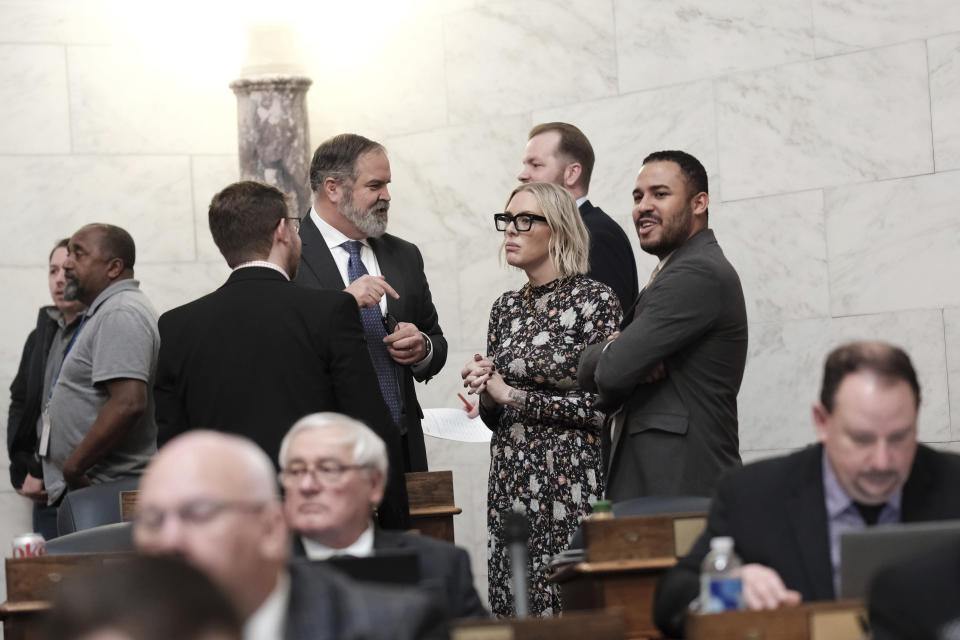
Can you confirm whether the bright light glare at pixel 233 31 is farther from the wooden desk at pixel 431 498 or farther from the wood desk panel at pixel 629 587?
the wood desk panel at pixel 629 587

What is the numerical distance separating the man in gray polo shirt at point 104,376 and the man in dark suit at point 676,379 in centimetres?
185

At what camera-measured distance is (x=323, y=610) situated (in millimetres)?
2559

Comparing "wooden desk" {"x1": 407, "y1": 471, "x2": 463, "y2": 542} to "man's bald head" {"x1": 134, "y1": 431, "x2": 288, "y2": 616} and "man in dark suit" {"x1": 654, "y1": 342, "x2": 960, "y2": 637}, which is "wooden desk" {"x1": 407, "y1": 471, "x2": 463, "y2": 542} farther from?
"man's bald head" {"x1": 134, "y1": 431, "x2": 288, "y2": 616}

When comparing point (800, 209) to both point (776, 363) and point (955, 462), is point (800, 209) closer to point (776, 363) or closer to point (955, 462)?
point (776, 363)

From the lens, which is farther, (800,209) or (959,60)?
(800,209)

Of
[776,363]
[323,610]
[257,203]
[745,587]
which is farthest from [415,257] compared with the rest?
[323,610]

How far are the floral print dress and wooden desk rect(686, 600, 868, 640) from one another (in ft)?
7.65

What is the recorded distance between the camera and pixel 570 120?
8211 mm

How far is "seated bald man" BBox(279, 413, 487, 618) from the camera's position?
3.61 m

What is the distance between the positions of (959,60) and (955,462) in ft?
12.0

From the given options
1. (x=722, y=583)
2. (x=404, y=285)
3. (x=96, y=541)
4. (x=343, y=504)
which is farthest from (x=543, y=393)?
(x=722, y=583)

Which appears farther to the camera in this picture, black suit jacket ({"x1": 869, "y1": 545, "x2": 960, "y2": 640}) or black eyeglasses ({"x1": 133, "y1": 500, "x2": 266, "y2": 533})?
black suit jacket ({"x1": 869, "y1": 545, "x2": 960, "y2": 640})

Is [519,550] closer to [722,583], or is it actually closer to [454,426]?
[722,583]

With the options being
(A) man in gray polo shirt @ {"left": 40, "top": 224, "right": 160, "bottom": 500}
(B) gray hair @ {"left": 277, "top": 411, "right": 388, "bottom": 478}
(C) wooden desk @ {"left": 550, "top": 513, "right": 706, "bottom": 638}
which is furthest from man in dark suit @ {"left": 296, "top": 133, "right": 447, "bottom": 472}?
(B) gray hair @ {"left": 277, "top": 411, "right": 388, "bottom": 478}
